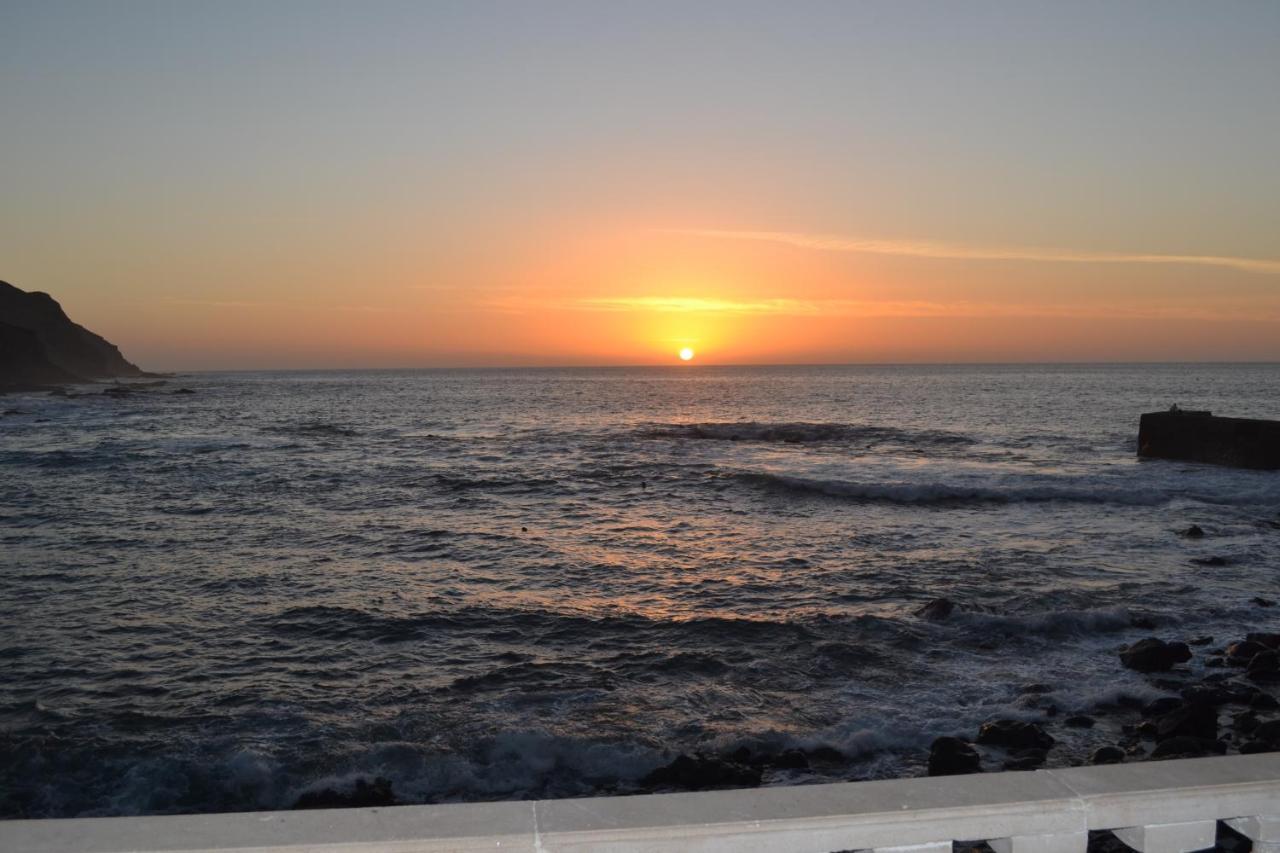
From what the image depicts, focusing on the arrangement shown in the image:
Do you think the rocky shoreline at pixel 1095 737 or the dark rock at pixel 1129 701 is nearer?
the rocky shoreline at pixel 1095 737

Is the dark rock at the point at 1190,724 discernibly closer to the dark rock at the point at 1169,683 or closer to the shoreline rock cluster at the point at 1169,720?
the shoreline rock cluster at the point at 1169,720

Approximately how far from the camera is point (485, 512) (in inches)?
805

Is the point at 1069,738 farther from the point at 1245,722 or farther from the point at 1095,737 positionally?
the point at 1245,722

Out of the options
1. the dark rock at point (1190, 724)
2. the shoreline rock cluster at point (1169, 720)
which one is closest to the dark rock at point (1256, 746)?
the shoreline rock cluster at point (1169, 720)

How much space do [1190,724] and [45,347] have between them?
141813mm

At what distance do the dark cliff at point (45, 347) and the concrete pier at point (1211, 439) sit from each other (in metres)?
106

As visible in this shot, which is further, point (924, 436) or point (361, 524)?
point (924, 436)

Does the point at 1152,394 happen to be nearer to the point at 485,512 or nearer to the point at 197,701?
the point at 485,512

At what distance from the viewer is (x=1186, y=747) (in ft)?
23.1

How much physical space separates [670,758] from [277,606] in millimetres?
7083

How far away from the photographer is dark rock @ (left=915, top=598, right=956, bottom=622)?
11.3m

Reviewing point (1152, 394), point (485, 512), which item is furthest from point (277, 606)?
point (1152, 394)

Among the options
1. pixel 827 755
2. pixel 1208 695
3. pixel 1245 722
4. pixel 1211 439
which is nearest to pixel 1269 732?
pixel 1245 722

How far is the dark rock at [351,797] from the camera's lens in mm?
6363
